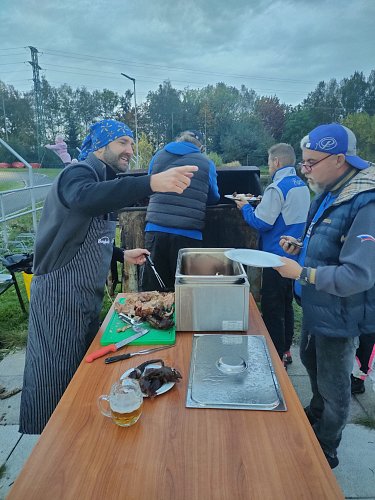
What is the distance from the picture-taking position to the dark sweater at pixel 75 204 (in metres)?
1.50

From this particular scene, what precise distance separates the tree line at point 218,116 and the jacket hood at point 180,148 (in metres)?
8.81

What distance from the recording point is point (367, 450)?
212cm

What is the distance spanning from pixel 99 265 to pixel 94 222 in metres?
0.24

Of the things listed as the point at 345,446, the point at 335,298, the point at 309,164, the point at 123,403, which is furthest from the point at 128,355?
the point at 345,446

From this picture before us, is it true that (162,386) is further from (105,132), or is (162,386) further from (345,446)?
(345,446)

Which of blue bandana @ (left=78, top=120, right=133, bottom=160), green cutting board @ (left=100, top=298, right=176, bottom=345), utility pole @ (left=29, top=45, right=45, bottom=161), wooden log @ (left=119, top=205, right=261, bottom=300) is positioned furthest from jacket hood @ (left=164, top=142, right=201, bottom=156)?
utility pole @ (left=29, top=45, right=45, bottom=161)

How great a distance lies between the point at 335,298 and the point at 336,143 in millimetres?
763

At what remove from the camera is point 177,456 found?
933mm

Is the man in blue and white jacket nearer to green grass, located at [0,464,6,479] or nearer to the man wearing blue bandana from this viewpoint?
the man wearing blue bandana

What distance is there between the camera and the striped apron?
172 centimetres

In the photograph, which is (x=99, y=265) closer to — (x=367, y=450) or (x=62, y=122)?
(x=367, y=450)

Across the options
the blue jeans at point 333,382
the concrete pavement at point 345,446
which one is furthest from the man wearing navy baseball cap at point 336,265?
the concrete pavement at point 345,446

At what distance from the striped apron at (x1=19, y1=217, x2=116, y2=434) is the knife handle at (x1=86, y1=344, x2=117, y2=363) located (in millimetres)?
356

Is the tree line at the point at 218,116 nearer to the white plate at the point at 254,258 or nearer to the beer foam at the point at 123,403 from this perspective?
the white plate at the point at 254,258
